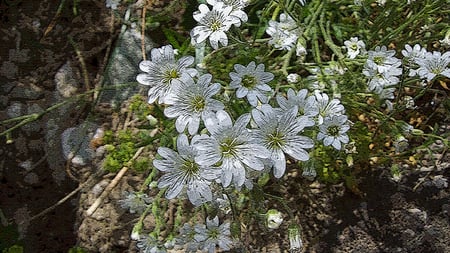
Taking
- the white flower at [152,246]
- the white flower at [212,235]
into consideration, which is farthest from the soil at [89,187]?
the white flower at [152,246]

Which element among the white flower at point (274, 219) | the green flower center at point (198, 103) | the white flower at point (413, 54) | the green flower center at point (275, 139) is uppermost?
the green flower center at point (198, 103)

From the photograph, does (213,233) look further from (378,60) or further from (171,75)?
(378,60)

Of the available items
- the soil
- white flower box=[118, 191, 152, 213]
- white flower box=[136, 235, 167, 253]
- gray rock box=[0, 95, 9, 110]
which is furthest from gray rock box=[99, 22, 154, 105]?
white flower box=[136, 235, 167, 253]

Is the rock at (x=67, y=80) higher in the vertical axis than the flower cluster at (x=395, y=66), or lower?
lower

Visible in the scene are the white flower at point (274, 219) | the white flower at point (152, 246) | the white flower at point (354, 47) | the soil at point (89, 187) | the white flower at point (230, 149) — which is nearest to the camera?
the white flower at point (230, 149)

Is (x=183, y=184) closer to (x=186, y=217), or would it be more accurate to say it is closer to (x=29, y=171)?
(x=186, y=217)

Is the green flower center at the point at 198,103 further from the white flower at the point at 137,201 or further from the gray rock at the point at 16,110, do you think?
the gray rock at the point at 16,110

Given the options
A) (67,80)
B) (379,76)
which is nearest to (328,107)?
(379,76)
